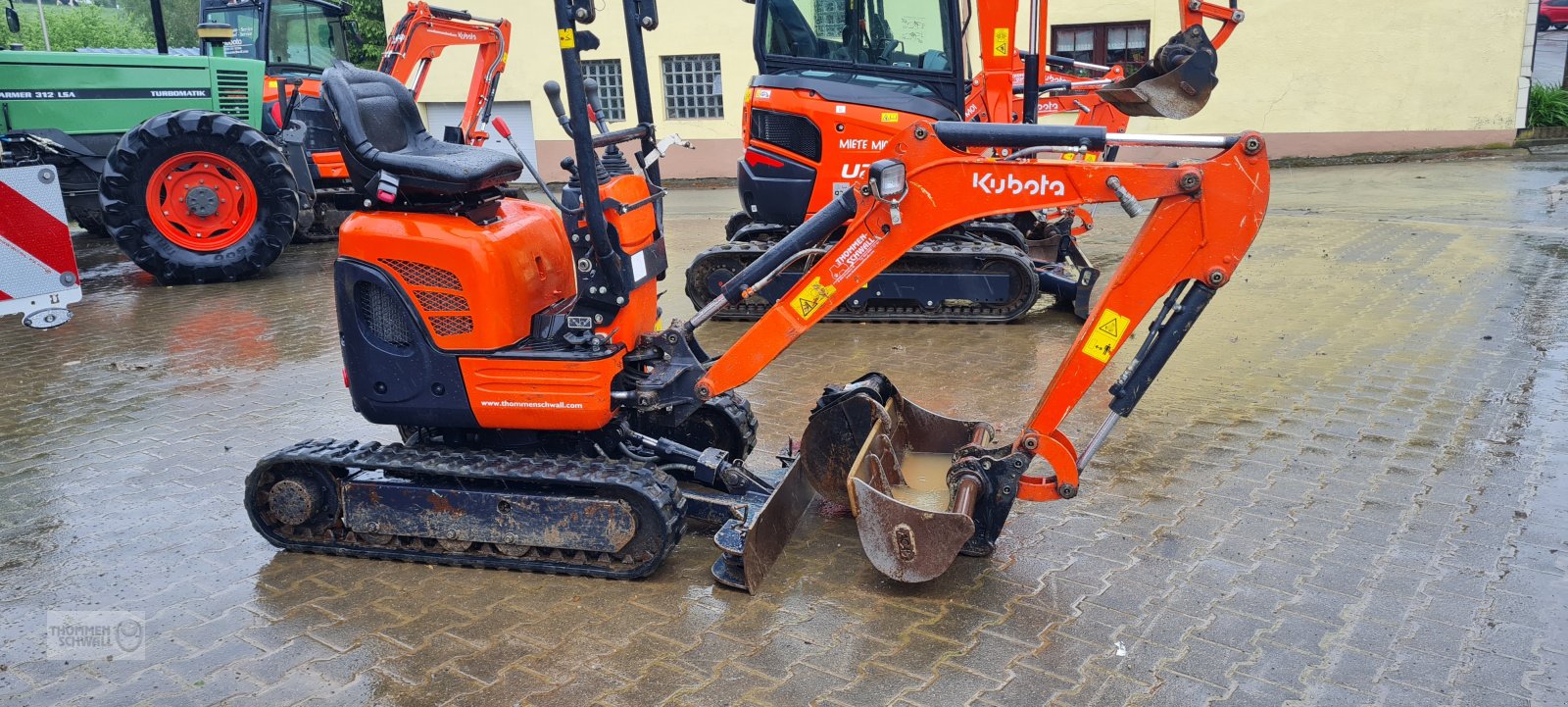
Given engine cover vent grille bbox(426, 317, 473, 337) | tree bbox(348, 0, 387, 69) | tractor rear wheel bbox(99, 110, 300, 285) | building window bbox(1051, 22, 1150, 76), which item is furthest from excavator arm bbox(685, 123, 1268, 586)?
tree bbox(348, 0, 387, 69)

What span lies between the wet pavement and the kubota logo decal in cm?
154

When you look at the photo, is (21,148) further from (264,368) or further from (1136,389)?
(1136,389)

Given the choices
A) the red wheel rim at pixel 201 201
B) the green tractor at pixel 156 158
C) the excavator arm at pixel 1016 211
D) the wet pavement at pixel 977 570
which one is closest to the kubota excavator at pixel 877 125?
the wet pavement at pixel 977 570

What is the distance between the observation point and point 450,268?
A: 481cm

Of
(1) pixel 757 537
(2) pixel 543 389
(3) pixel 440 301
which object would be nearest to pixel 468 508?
(2) pixel 543 389

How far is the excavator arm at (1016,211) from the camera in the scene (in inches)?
172

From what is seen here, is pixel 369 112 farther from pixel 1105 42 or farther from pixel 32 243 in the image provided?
pixel 1105 42

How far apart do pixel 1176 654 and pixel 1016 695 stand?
0.65 metres

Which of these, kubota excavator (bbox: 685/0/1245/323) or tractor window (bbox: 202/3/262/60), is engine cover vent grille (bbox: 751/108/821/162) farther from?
tractor window (bbox: 202/3/262/60)

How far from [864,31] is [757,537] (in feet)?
19.8

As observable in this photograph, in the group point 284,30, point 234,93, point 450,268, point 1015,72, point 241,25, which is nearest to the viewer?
point 450,268

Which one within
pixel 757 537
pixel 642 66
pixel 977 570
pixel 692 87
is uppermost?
pixel 642 66

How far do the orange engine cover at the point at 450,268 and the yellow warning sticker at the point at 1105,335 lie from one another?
2381 millimetres

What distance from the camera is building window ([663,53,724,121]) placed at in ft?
72.6
